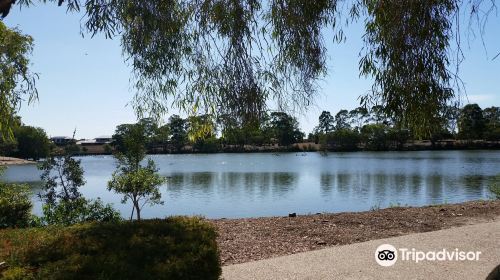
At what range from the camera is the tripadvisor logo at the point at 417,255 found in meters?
6.77

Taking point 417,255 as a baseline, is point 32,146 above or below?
above

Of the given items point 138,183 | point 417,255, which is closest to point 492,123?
point 138,183

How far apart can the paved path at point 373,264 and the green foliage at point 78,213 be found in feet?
13.3

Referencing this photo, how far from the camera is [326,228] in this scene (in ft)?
31.2

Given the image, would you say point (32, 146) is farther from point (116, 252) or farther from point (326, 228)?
point (116, 252)

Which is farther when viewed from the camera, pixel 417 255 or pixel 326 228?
pixel 326 228

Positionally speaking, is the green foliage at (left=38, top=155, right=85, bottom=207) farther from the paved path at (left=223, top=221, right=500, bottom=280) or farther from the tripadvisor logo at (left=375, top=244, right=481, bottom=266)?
the tripadvisor logo at (left=375, top=244, right=481, bottom=266)

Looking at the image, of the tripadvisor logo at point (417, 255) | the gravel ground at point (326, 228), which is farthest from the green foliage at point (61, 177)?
the tripadvisor logo at point (417, 255)

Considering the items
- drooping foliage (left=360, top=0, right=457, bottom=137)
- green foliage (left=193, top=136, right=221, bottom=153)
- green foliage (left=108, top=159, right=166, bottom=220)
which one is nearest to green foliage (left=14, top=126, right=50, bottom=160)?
A: green foliage (left=108, top=159, right=166, bottom=220)

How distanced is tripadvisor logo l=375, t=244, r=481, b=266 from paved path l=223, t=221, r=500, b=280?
82mm

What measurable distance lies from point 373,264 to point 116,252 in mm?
3922

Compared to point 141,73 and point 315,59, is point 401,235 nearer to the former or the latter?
point 315,59

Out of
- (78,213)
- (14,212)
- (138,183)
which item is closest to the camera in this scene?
(14,212)

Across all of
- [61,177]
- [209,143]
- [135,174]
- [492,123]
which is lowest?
[61,177]
